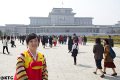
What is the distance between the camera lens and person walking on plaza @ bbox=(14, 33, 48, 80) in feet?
13.3

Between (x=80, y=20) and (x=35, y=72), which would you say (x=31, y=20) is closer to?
(x=80, y=20)

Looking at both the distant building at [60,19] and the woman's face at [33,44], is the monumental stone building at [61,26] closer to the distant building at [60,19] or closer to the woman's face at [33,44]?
the distant building at [60,19]

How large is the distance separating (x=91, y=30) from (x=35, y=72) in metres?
126

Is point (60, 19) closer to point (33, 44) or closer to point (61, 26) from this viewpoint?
point (61, 26)

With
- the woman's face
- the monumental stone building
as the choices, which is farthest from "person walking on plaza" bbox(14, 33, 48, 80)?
the monumental stone building

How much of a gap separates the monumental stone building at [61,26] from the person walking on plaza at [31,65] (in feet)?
384

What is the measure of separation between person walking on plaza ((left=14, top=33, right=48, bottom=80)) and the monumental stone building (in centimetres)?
11695

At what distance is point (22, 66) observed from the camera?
4062 millimetres

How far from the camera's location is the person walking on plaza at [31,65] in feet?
13.3

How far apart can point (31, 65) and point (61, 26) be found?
122m

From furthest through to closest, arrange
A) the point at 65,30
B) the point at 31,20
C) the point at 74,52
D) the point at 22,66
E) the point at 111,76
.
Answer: the point at 31,20, the point at 65,30, the point at 74,52, the point at 111,76, the point at 22,66

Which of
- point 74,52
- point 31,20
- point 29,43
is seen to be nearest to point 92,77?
point 74,52

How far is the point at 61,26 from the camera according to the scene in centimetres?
12569

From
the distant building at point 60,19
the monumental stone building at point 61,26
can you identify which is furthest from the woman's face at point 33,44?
A: the distant building at point 60,19
